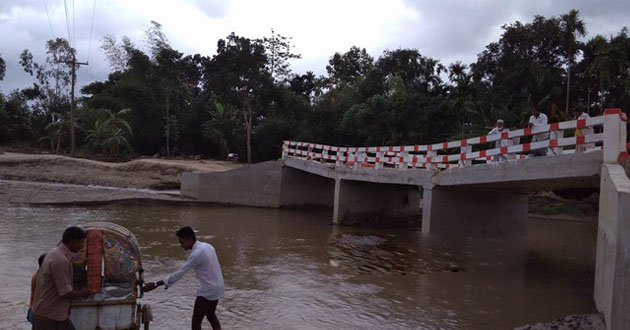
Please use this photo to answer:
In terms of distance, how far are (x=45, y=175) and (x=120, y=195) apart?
25.8 ft

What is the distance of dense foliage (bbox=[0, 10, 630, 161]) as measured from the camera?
92.1 ft

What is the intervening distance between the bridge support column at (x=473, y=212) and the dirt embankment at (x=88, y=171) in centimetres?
1838

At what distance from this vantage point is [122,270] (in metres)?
5.05

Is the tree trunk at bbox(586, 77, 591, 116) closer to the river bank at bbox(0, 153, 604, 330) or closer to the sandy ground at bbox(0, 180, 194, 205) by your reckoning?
the river bank at bbox(0, 153, 604, 330)

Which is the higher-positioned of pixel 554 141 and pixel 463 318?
pixel 554 141

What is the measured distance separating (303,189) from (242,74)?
13746 millimetres

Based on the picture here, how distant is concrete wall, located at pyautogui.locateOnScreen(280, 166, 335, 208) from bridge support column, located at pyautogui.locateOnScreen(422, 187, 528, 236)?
1032 cm

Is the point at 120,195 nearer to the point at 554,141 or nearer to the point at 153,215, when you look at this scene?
the point at 153,215

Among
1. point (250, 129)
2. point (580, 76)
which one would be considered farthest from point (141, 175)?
point (580, 76)

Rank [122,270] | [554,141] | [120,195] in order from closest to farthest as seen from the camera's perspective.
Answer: [122,270], [554,141], [120,195]

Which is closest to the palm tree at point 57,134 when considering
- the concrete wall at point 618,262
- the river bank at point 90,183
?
the river bank at point 90,183

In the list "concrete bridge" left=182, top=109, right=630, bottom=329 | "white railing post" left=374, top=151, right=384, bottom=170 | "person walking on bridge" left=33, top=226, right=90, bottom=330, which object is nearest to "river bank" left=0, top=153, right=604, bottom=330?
"concrete bridge" left=182, top=109, right=630, bottom=329

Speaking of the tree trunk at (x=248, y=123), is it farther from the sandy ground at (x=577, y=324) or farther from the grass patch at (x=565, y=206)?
the sandy ground at (x=577, y=324)

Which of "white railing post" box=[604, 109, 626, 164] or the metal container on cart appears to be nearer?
the metal container on cart
